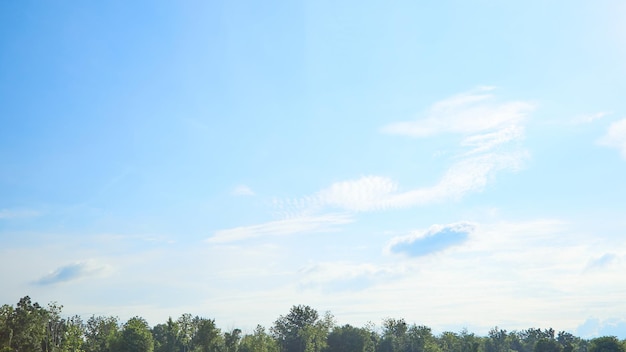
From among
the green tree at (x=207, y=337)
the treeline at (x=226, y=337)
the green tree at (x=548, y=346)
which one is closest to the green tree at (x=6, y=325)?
the treeline at (x=226, y=337)

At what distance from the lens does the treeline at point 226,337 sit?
86.2 meters

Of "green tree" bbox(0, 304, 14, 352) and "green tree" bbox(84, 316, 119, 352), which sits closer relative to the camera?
"green tree" bbox(0, 304, 14, 352)

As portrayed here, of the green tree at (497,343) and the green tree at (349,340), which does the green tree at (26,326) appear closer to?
the green tree at (349,340)

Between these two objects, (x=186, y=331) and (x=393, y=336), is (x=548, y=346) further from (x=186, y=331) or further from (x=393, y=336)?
(x=186, y=331)

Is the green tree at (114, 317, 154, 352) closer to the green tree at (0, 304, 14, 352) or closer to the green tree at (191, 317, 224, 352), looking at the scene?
the green tree at (191, 317, 224, 352)

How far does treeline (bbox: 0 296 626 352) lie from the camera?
3394 inches

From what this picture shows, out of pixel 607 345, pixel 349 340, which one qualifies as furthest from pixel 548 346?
pixel 349 340

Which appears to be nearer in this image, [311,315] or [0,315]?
[0,315]

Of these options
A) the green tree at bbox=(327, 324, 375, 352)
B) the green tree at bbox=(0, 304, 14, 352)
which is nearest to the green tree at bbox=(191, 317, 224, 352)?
the green tree at bbox=(0, 304, 14, 352)

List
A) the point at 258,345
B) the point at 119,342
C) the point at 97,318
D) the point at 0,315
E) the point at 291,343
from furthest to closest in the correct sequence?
the point at 291,343, the point at 97,318, the point at 258,345, the point at 119,342, the point at 0,315

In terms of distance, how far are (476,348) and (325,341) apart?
40.7 m

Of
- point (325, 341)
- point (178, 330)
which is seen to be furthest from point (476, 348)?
point (178, 330)

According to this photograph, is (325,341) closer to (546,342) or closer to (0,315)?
(546,342)

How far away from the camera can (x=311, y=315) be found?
506ft
